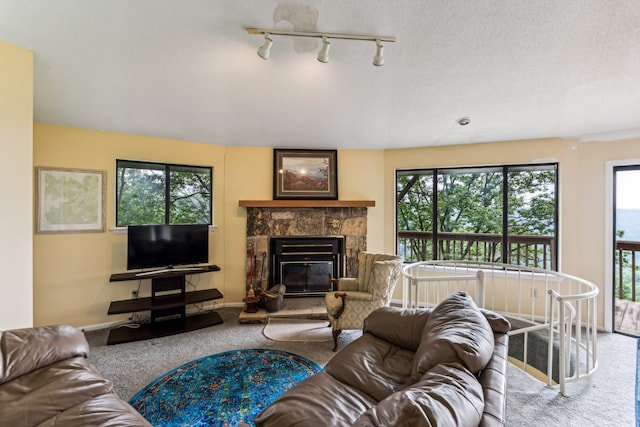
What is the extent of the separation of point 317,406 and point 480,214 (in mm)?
3918

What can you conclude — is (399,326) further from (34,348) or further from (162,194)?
(162,194)

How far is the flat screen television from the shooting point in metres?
3.37

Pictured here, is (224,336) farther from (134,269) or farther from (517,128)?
(517,128)

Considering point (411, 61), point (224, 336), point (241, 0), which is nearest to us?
point (241, 0)

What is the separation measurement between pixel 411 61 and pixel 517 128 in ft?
6.94

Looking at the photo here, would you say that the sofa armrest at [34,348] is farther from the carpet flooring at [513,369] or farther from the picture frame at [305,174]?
the picture frame at [305,174]

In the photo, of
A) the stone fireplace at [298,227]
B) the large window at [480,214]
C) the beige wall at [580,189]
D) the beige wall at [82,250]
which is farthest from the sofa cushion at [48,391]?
the beige wall at [580,189]

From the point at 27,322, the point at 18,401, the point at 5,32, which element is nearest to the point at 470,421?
the point at 18,401

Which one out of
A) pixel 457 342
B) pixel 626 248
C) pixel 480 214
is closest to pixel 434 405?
pixel 457 342

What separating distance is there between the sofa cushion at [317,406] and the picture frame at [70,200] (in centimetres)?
344

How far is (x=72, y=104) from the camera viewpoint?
2.82 m

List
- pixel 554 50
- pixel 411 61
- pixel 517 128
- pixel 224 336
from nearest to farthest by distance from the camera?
pixel 554 50
pixel 411 61
pixel 224 336
pixel 517 128

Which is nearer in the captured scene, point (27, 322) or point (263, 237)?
point (27, 322)

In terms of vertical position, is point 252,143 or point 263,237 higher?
point 252,143
